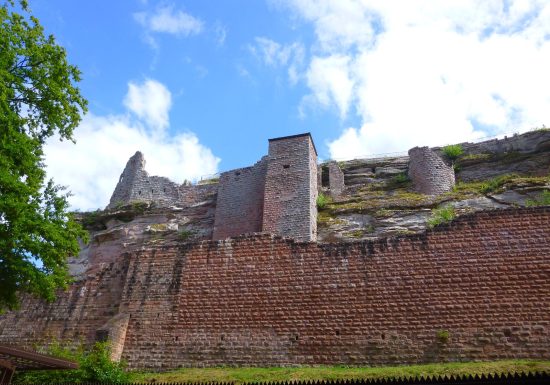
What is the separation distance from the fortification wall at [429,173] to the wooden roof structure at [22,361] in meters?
19.1

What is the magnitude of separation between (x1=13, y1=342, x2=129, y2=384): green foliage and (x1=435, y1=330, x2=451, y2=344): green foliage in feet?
26.3

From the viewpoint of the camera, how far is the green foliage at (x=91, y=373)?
13.1 metres

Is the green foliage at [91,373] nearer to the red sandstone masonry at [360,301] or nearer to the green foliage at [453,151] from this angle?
the red sandstone masonry at [360,301]

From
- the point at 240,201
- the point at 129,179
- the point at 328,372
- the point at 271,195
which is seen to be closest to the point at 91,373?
the point at 328,372

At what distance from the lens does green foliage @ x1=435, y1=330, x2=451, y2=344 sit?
12430 millimetres

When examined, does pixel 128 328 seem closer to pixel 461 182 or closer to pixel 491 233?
pixel 491 233

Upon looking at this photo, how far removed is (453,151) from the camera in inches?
1116

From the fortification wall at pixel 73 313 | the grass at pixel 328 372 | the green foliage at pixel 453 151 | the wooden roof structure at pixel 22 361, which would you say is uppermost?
the green foliage at pixel 453 151

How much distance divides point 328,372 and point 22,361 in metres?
6.74

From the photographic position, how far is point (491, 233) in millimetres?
13484

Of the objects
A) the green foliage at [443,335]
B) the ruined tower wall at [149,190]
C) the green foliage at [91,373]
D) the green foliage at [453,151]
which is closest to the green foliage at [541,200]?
the green foliage at [453,151]

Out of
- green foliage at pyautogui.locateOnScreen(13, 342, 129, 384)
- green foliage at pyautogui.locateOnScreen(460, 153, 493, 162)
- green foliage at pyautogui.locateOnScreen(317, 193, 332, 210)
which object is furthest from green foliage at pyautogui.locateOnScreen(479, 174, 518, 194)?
green foliage at pyautogui.locateOnScreen(13, 342, 129, 384)

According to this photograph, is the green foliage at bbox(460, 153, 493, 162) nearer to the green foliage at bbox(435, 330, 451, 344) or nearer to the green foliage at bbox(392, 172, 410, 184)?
the green foliage at bbox(392, 172, 410, 184)

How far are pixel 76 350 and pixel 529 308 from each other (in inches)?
497
